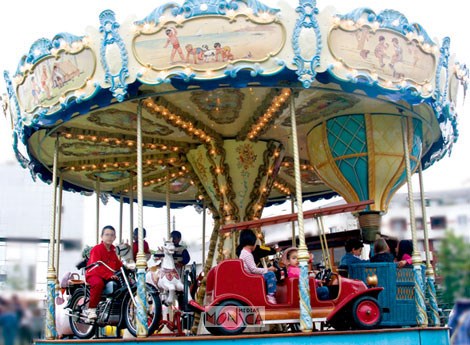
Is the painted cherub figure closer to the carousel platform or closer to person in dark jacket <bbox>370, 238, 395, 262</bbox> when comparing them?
the carousel platform

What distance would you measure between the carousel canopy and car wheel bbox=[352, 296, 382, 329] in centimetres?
298

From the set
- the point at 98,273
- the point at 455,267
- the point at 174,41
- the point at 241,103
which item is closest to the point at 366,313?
the point at 98,273

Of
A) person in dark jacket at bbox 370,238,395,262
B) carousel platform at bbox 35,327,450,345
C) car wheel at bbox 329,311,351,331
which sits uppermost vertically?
person in dark jacket at bbox 370,238,395,262

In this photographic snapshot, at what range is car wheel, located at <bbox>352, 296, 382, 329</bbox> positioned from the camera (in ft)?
28.1

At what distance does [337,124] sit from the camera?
39.6 ft

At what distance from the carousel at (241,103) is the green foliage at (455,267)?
17.3 feet

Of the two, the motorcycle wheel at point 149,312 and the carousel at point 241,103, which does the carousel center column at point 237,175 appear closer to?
the carousel at point 241,103

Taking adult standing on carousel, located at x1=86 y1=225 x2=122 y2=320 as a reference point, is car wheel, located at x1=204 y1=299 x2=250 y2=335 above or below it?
below

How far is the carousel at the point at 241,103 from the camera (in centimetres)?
887

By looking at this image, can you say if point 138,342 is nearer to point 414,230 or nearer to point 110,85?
point 110,85

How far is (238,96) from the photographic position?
1105cm

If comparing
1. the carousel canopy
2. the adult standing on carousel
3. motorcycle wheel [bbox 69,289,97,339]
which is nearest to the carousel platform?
the adult standing on carousel

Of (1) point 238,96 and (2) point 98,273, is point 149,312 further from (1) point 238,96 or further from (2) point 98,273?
(1) point 238,96

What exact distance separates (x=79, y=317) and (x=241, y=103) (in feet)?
15.4
